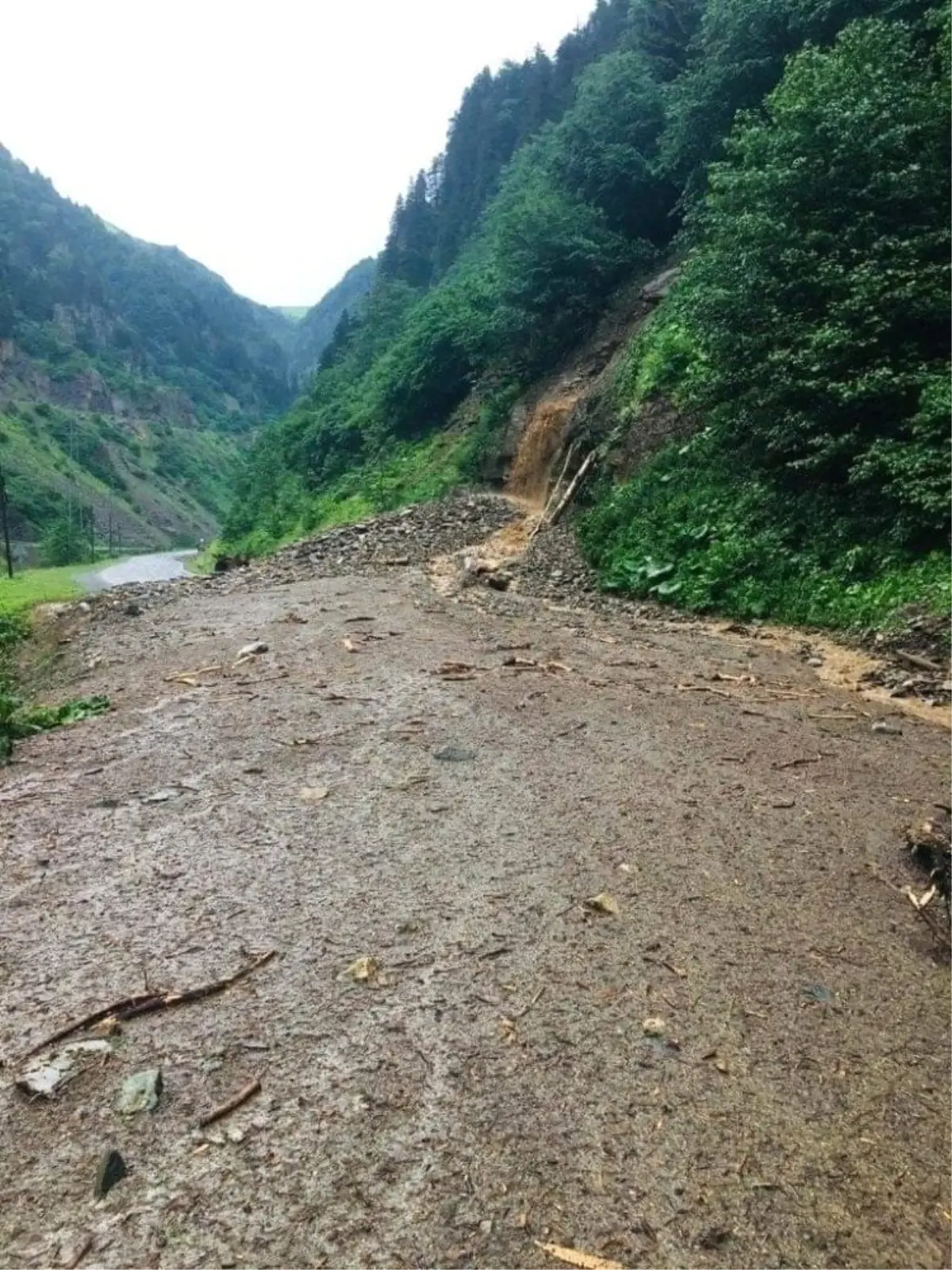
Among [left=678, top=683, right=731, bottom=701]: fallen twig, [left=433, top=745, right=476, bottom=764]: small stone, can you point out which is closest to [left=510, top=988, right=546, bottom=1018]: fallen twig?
[left=433, top=745, right=476, bottom=764]: small stone

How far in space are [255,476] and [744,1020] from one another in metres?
44.7

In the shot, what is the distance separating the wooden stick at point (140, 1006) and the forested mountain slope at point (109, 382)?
7872 centimetres

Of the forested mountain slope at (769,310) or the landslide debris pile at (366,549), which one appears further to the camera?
the landslide debris pile at (366,549)

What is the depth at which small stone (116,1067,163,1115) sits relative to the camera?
242cm

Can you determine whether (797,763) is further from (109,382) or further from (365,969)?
(109,382)

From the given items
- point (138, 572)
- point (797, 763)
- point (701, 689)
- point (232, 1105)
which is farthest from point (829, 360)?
point (138, 572)

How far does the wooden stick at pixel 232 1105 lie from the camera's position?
236 centimetres

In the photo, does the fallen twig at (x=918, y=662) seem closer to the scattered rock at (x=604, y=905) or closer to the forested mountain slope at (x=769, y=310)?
the forested mountain slope at (x=769, y=310)

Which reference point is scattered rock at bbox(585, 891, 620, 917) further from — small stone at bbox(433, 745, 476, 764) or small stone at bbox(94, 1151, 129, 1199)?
small stone at bbox(94, 1151, 129, 1199)

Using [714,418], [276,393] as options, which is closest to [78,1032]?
[714,418]

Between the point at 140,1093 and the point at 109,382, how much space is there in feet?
463

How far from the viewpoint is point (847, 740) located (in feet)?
19.8

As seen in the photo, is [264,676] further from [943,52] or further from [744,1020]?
[943,52]

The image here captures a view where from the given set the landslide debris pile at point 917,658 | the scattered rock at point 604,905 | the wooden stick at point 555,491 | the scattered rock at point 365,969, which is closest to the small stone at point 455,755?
the scattered rock at point 604,905
